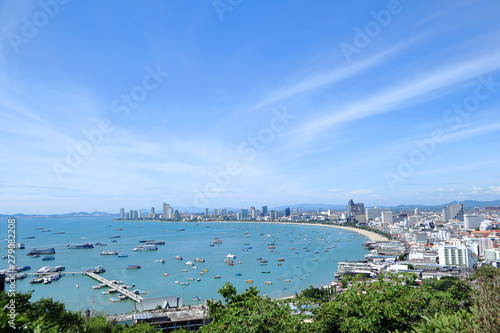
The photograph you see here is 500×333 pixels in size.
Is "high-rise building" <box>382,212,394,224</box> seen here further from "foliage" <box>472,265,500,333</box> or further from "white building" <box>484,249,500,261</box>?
"foliage" <box>472,265,500,333</box>

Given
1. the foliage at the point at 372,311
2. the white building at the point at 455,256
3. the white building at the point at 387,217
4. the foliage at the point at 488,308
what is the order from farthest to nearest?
the white building at the point at 387,217 → the white building at the point at 455,256 → the foliage at the point at 372,311 → the foliage at the point at 488,308

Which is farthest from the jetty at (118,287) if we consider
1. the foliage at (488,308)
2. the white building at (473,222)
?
the white building at (473,222)

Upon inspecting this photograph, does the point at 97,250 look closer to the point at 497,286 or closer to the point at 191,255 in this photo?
the point at 191,255

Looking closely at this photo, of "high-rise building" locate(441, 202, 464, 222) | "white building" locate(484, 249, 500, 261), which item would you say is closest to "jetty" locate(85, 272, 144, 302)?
"white building" locate(484, 249, 500, 261)

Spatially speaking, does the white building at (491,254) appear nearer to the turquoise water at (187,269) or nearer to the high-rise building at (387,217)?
the turquoise water at (187,269)

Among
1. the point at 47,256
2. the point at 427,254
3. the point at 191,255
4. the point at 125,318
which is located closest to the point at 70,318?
the point at 125,318

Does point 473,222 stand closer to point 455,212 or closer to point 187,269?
point 455,212
